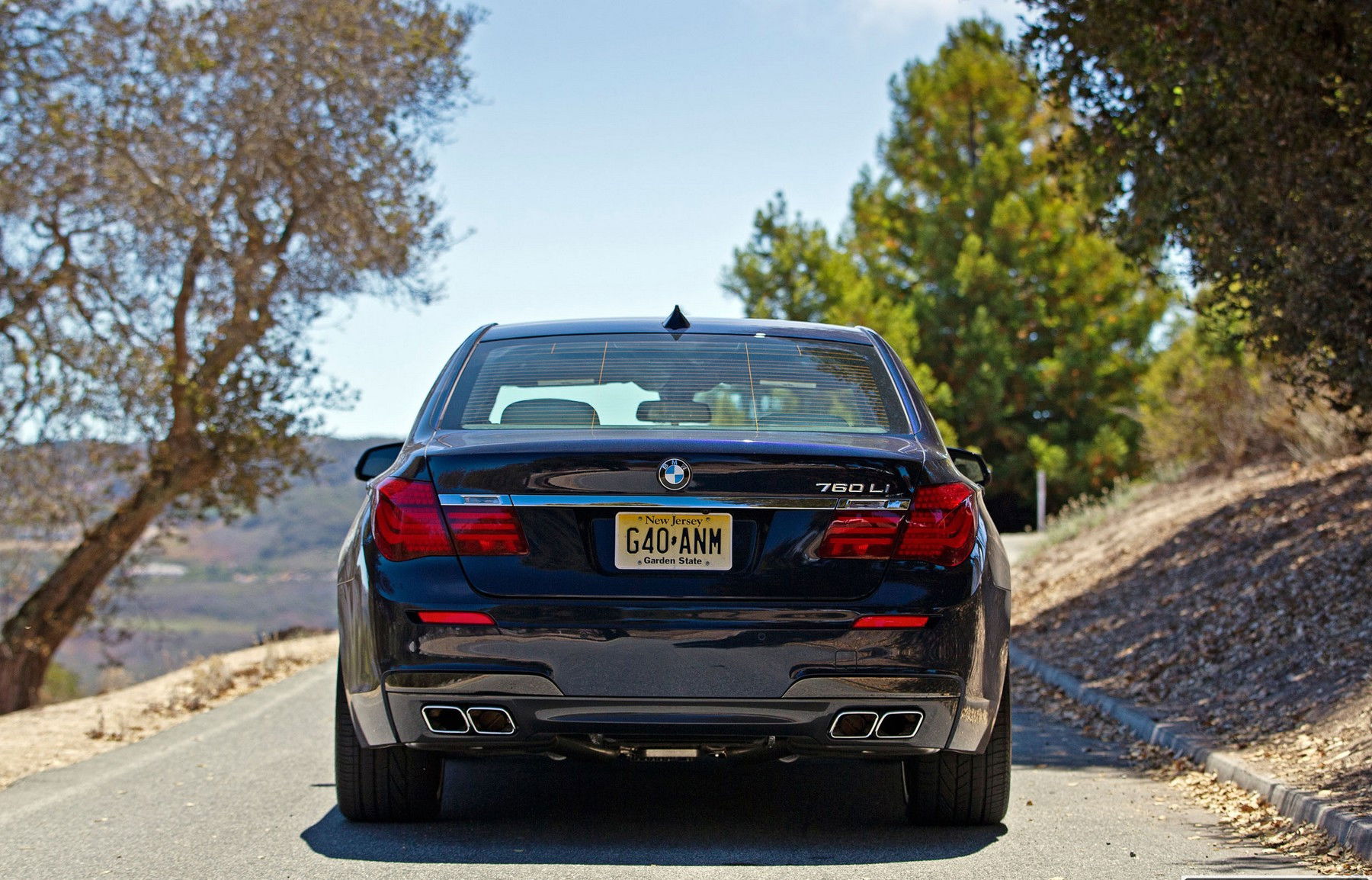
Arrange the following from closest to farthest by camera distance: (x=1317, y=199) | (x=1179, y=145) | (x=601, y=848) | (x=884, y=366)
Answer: (x=601, y=848), (x=884, y=366), (x=1317, y=199), (x=1179, y=145)

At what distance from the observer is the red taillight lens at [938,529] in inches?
187

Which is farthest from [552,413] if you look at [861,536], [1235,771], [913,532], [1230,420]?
[1230,420]

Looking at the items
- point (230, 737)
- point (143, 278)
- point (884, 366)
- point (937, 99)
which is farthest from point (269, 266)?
point (937, 99)

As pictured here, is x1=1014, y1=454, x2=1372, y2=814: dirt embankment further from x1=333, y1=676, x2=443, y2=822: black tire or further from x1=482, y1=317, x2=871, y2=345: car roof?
x1=333, y1=676, x2=443, y2=822: black tire

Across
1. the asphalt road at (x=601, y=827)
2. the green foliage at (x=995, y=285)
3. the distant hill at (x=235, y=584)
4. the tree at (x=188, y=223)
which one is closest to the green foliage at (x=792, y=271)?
the green foliage at (x=995, y=285)

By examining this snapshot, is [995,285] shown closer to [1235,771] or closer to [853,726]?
[1235,771]

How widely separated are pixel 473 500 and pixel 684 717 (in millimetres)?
945

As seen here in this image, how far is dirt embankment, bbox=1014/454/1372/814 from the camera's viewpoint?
7383 mm

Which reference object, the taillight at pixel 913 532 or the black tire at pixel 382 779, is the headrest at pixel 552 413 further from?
the black tire at pixel 382 779

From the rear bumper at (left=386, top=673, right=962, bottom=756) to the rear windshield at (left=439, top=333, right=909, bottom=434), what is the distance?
36.4 inches

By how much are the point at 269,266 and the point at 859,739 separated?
14.6 meters

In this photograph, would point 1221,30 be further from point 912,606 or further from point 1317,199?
point 912,606

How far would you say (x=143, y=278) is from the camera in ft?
57.2

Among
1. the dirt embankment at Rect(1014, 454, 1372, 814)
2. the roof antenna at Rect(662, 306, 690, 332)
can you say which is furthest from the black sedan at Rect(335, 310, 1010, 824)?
the dirt embankment at Rect(1014, 454, 1372, 814)
